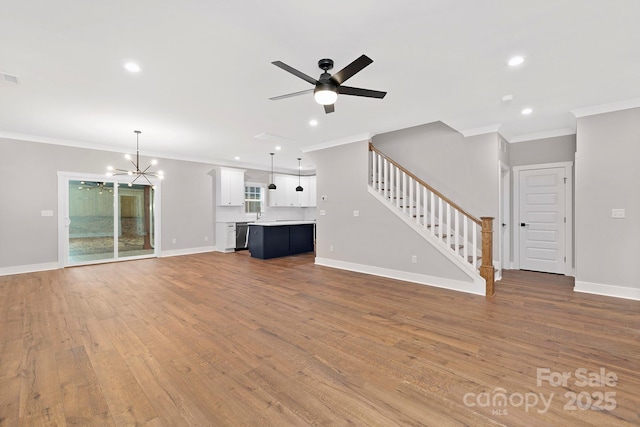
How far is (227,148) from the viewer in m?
7.02

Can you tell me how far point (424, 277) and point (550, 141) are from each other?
3595 mm

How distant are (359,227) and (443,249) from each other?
1.71 metres

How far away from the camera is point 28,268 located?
Answer: 572 centimetres

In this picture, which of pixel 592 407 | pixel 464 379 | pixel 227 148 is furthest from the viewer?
pixel 227 148

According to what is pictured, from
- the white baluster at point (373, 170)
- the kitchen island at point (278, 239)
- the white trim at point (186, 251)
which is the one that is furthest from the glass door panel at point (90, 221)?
the white baluster at point (373, 170)

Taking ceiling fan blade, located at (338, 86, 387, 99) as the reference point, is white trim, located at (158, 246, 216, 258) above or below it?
below

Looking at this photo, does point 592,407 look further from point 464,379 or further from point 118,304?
point 118,304

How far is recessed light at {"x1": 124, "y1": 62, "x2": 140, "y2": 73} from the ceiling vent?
53.5 inches

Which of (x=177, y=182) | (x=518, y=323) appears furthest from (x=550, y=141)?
(x=177, y=182)

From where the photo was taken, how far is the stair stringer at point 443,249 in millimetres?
4238

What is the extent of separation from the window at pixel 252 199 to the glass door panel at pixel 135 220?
113 inches

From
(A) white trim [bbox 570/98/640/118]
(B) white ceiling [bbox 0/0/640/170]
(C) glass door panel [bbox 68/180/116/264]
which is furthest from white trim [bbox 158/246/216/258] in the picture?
(A) white trim [bbox 570/98/640/118]

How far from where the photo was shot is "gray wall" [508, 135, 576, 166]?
524 centimetres

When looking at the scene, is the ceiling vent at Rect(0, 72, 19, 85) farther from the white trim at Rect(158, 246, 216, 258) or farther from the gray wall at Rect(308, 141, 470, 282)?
the white trim at Rect(158, 246, 216, 258)
